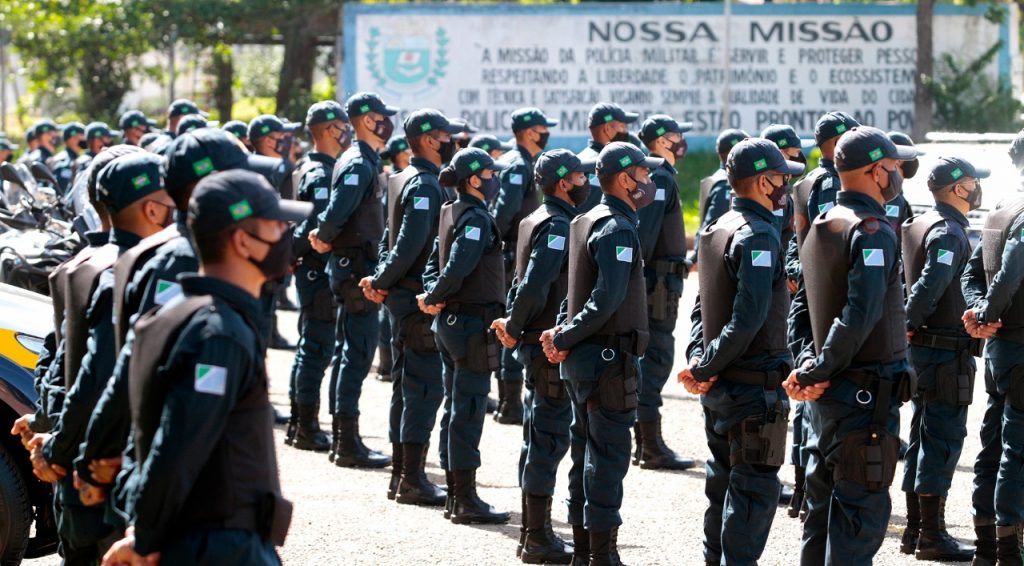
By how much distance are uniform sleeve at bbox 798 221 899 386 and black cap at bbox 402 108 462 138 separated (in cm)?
377

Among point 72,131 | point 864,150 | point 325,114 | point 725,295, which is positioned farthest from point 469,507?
point 72,131

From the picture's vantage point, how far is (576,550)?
7762 millimetres

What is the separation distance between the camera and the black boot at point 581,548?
7734mm

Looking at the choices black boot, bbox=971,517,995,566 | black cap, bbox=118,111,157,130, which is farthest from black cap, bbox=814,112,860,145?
black cap, bbox=118,111,157,130

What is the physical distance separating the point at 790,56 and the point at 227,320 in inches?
916

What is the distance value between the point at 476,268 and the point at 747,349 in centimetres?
242

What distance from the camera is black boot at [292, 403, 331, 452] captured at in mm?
10945

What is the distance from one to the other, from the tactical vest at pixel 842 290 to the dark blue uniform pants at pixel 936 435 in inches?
59.2

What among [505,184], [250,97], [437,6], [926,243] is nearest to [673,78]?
[437,6]

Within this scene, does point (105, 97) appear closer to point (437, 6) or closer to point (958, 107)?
point (437, 6)

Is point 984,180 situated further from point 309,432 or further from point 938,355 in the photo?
point 309,432

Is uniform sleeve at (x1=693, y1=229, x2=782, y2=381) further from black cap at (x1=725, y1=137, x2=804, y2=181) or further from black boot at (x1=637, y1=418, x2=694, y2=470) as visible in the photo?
black boot at (x1=637, y1=418, x2=694, y2=470)

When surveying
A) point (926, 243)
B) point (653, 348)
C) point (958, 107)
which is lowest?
point (653, 348)

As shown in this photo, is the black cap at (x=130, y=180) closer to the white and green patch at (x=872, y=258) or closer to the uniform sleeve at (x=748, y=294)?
the uniform sleeve at (x=748, y=294)
